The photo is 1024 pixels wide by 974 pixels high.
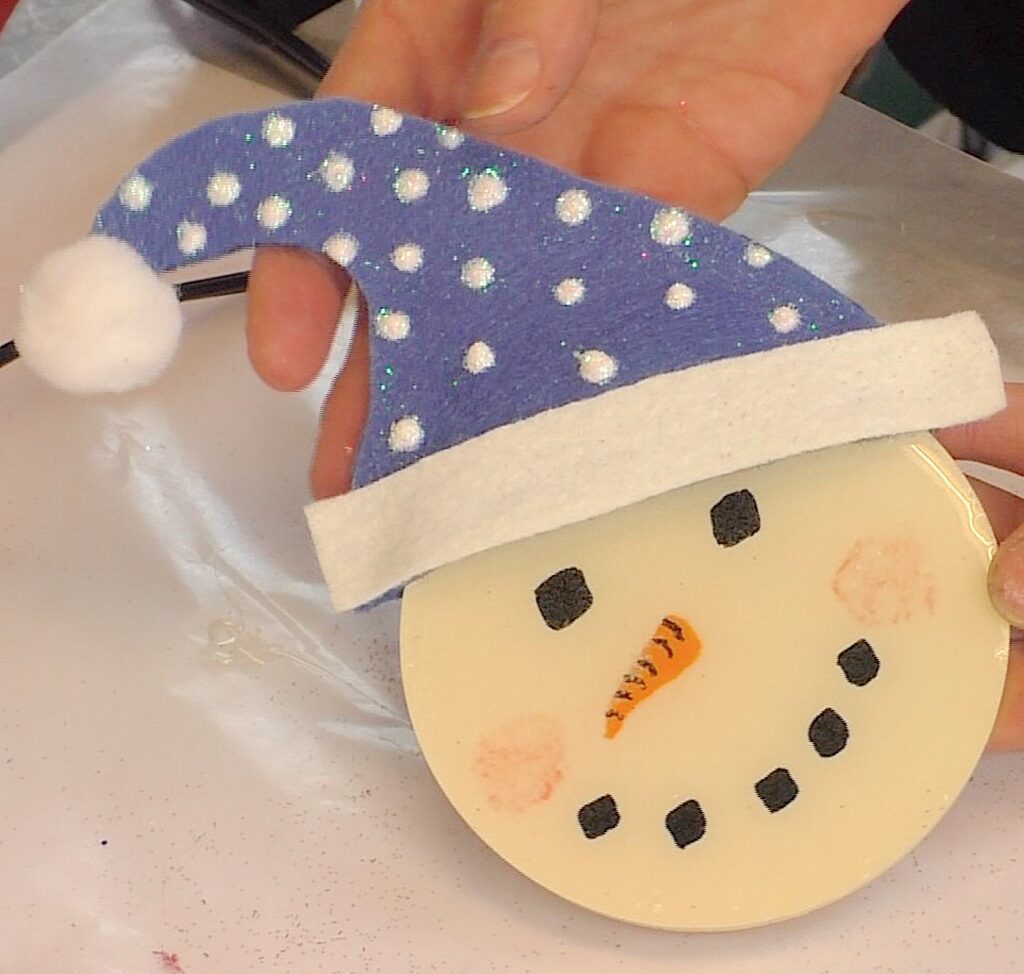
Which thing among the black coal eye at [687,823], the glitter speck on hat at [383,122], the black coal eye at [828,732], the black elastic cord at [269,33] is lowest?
the black coal eye at [687,823]

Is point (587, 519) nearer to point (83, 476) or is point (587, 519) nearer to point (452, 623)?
point (452, 623)

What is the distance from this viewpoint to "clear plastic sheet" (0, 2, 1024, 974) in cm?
38

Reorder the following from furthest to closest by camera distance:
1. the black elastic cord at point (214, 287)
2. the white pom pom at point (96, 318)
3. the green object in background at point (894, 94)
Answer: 1. the green object in background at point (894, 94)
2. the black elastic cord at point (214, 287)
3. the white pom pom at point (96, 318)

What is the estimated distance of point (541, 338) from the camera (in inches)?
13.7

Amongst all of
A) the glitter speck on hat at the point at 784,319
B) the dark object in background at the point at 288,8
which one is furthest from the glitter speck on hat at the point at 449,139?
→ the dark object in background at the point at 288,8

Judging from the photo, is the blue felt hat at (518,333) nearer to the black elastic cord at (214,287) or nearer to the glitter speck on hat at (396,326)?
the glitter speck on hat at (396,326)

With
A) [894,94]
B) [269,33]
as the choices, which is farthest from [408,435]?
[894,94]

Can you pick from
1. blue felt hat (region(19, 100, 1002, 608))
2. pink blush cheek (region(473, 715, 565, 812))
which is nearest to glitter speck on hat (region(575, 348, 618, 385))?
blue felt hat (region(19, 100, 1002, 608))

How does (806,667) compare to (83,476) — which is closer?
(806,667)

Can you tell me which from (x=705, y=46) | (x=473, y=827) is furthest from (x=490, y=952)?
(x=705, y=46)

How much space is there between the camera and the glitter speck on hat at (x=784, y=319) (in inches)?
13.4

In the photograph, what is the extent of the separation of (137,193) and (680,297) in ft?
0.51

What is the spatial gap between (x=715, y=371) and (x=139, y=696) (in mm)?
243

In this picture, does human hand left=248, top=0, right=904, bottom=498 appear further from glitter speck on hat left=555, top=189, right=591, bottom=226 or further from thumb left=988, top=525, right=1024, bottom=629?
thumb left=988, top=525, right=1024, bottom=629
